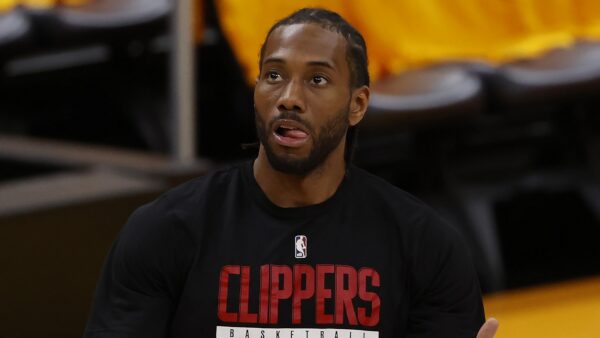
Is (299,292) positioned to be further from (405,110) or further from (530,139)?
(530,139)

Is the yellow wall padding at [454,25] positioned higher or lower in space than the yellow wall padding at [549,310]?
higher

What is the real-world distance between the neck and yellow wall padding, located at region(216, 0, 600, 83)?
987 mm

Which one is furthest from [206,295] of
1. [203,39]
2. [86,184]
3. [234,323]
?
[203,39]

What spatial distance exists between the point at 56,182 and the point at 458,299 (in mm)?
713

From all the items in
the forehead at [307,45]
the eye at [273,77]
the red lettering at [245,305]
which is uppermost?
the forehead at [307,45]

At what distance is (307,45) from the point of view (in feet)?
2.47

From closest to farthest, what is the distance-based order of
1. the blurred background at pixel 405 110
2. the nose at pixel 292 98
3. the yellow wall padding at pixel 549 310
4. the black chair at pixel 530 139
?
the nose at pixel 292 98 → the yellow wall padding at pixel 549 310 → the blurred background at pixel 405 110 → the black chair at pixel 530 139

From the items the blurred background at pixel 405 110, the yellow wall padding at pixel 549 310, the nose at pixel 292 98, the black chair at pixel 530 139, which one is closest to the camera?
the nose at pixel 292 98

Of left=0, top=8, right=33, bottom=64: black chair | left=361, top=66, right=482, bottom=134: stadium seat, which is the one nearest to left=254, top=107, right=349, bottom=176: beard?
left=361, top=66, right=482, bottom=134: stadium seat

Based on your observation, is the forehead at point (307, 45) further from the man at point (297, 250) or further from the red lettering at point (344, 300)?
the red lettering at point (344, 300)

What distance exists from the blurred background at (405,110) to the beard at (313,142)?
63 cm

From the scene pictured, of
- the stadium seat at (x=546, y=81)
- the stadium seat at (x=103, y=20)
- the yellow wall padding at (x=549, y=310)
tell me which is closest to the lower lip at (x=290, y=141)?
the yellow wall padding at (x=549, y=310)

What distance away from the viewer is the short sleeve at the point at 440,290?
0.79m

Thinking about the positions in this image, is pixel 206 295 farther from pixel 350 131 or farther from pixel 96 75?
pixel 96 75
